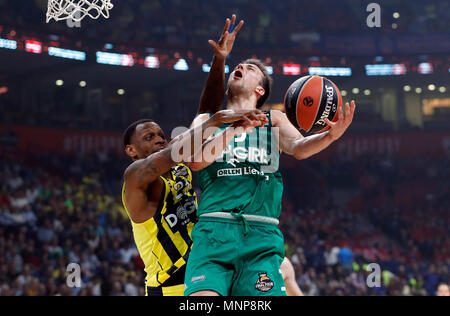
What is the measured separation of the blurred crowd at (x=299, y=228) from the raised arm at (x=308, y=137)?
26.2 ft

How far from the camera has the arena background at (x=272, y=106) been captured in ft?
46.4

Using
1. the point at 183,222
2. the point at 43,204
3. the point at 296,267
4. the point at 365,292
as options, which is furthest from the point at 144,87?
the point at 183,222

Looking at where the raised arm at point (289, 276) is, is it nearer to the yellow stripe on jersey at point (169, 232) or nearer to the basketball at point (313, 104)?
the yellow stripe on jersey at point (169, 232)

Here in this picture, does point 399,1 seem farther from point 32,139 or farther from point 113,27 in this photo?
point 32,139

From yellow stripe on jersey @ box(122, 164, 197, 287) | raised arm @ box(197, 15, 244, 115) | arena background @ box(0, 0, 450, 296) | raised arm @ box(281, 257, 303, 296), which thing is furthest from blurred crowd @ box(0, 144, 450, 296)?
raised arm @ box(197, 15, 244, 115)

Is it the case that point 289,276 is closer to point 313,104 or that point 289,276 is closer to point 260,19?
point 313,104

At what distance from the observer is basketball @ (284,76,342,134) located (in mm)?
3561

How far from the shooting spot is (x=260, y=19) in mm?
22125

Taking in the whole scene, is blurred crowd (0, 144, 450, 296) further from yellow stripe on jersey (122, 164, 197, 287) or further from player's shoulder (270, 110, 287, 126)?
player's shoulder (270, 110, 287, 126)

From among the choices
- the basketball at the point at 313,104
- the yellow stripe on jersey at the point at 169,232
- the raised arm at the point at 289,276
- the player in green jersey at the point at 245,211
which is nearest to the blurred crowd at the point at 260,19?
the raised arm at the point at 289,276

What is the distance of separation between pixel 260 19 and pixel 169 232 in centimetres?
1953

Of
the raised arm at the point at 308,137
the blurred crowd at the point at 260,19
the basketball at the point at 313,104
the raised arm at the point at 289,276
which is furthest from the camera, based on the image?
the blurred crowd at the point at 260,19

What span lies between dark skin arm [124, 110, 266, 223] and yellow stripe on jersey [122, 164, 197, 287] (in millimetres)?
74
